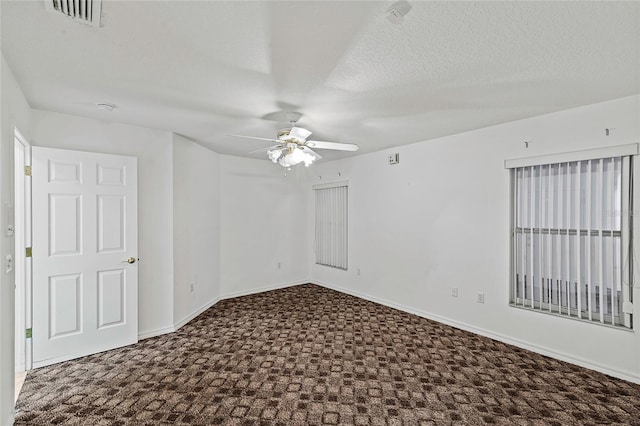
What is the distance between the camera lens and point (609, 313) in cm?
297

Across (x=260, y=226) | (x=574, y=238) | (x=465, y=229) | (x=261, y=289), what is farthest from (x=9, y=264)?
(x=574, y=238)

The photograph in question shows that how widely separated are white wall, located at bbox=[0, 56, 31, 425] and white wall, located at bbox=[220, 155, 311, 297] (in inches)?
127

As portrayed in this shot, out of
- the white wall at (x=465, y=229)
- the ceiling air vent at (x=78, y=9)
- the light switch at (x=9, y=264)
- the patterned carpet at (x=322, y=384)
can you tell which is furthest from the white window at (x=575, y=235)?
the light switch at (x=9, y=264)

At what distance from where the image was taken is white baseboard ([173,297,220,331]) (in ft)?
13.2

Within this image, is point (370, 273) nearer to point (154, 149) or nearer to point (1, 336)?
point (154, 149)

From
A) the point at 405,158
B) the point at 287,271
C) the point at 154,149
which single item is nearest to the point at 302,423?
the point at 154,149

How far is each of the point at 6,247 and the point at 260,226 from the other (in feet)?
13.1

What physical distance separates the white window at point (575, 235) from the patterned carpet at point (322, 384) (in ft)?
2.07

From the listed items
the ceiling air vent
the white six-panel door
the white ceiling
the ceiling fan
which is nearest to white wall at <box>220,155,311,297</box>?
the white six-panel door

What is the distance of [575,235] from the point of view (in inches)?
124

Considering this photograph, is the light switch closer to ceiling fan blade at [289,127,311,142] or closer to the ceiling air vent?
the ceiling air vent

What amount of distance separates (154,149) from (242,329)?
254cm

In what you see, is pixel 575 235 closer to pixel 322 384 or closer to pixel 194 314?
pixel 322 384

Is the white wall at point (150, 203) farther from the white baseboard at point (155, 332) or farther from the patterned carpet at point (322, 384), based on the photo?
Answer: the patterned carpet at point (322, 384)
